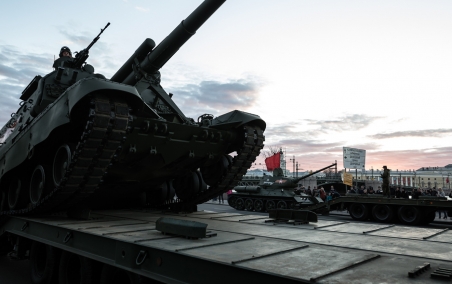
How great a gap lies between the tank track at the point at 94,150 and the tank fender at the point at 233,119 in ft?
8.29

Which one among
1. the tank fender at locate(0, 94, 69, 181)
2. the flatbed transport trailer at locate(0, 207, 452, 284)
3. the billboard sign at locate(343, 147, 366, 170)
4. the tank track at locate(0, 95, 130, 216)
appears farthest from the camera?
the billboard sign at locate(343, 147, 366, 170)

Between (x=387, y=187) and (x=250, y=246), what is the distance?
17.8m

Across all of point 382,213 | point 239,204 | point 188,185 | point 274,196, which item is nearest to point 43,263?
point 188,185

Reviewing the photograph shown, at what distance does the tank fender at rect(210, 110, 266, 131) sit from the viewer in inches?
351

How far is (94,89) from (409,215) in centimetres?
1506

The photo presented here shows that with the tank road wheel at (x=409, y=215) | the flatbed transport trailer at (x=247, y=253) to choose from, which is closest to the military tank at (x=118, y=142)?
the flatbed transport trailer at (x=247, y=253)

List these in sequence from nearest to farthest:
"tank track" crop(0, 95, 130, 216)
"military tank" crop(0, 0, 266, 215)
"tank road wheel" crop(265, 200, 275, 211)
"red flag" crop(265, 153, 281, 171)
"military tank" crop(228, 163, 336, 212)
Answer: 1. "tank track" crop(0, 95, 130, 216)
2. "military tank" crop(0, 0, 266, 215)
3. "military tank" crop(228, 163, 336, 212)
4. "tank road wheel" crop(265, 200, 275, 211)
5. "red flag" crop(265, 153, 281, 171)

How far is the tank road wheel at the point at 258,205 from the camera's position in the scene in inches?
939

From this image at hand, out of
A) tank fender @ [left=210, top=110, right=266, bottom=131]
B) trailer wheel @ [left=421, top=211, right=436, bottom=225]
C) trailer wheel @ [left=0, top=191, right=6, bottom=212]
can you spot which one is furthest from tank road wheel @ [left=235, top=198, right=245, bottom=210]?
trailer wheel @ [left=0, top=191, right=6, bottom=212]

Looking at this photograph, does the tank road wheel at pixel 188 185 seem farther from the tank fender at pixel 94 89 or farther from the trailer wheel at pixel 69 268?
the trailer wheel at pixel 69 268

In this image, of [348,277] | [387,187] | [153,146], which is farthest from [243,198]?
[348,277]

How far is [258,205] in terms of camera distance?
24.1 meters

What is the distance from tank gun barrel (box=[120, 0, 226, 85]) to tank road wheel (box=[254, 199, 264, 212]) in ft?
50.8

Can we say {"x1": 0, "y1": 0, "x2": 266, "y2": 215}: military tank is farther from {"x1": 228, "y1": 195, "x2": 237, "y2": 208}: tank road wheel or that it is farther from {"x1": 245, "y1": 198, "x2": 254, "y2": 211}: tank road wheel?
{"x1": 228, "y1": 195, "x2": 237, "y2": 208}: tank road wheel
